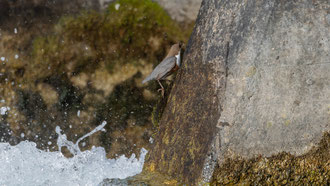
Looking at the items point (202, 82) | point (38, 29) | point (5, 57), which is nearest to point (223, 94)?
point (202, 82)

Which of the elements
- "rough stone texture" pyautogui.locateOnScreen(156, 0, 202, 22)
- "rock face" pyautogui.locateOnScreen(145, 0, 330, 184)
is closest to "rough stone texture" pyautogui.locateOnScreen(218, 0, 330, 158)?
"rock face" pyautogui.locateOnScreen(145, 0, 330, 184)

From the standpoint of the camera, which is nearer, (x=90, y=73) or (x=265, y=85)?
(x=265, y=85)

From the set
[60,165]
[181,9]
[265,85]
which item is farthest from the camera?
[60,165]

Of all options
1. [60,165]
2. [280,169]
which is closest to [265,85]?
[280,169]

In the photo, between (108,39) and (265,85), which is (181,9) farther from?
(265,85)

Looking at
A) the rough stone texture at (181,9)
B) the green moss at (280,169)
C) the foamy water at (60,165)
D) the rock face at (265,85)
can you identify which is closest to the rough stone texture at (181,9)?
the rough stone texture at (181,9)

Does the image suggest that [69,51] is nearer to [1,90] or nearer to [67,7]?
[67,7]
